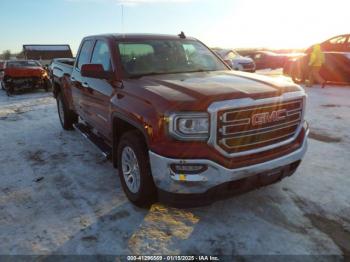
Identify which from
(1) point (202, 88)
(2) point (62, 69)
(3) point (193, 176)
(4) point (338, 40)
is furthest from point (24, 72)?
(3) point (193, 176)

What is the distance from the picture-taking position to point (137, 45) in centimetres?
474

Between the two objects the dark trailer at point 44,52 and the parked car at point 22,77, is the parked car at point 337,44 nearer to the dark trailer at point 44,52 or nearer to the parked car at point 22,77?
the parked car at point 22,77

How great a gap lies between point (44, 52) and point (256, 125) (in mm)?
22534

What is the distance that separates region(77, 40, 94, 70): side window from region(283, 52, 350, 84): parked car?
1016 cm

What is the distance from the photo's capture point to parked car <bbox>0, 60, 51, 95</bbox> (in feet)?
50.0

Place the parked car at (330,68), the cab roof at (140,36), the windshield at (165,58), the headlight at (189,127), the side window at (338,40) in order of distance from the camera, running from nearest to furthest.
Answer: the headlight at (189,127) < the windshield at (165,58) < the cab roof at (140,36) < the parked car at (330,68) < the side window at (338,40)

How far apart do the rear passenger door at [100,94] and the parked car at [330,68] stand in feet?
34.4

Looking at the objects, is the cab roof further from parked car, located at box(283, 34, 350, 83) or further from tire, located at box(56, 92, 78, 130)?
parked car, located at box(283, 34, 350, 83)

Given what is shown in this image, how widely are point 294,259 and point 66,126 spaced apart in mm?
5861

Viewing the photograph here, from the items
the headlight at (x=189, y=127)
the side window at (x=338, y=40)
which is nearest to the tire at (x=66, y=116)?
the headlight at (x=189, y=127)

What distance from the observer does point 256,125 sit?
340cm

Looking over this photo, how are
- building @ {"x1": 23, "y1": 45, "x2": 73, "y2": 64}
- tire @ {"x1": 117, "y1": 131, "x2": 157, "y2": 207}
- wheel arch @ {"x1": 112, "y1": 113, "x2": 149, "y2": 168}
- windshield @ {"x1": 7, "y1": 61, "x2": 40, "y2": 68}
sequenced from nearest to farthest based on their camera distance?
tire @ {"x1": 117, "y1": 131, "x2": 157, "y2": 207}
wheel arch @ {"x1": 112, "y1": 113, "x2": 149, "y2": 168}
windshield @ {"x1": 7, "y1": 61, "x2": 40, "y2": 68}
building @ {"x1": 23, "y1": 45, "x2": 73, "y2": 64}

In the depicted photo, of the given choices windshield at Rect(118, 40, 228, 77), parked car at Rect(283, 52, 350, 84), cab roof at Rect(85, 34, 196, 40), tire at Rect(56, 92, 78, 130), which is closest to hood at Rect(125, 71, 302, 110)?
windshield at Rect(118, 40, 228, 77)

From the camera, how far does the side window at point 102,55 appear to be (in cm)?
465
